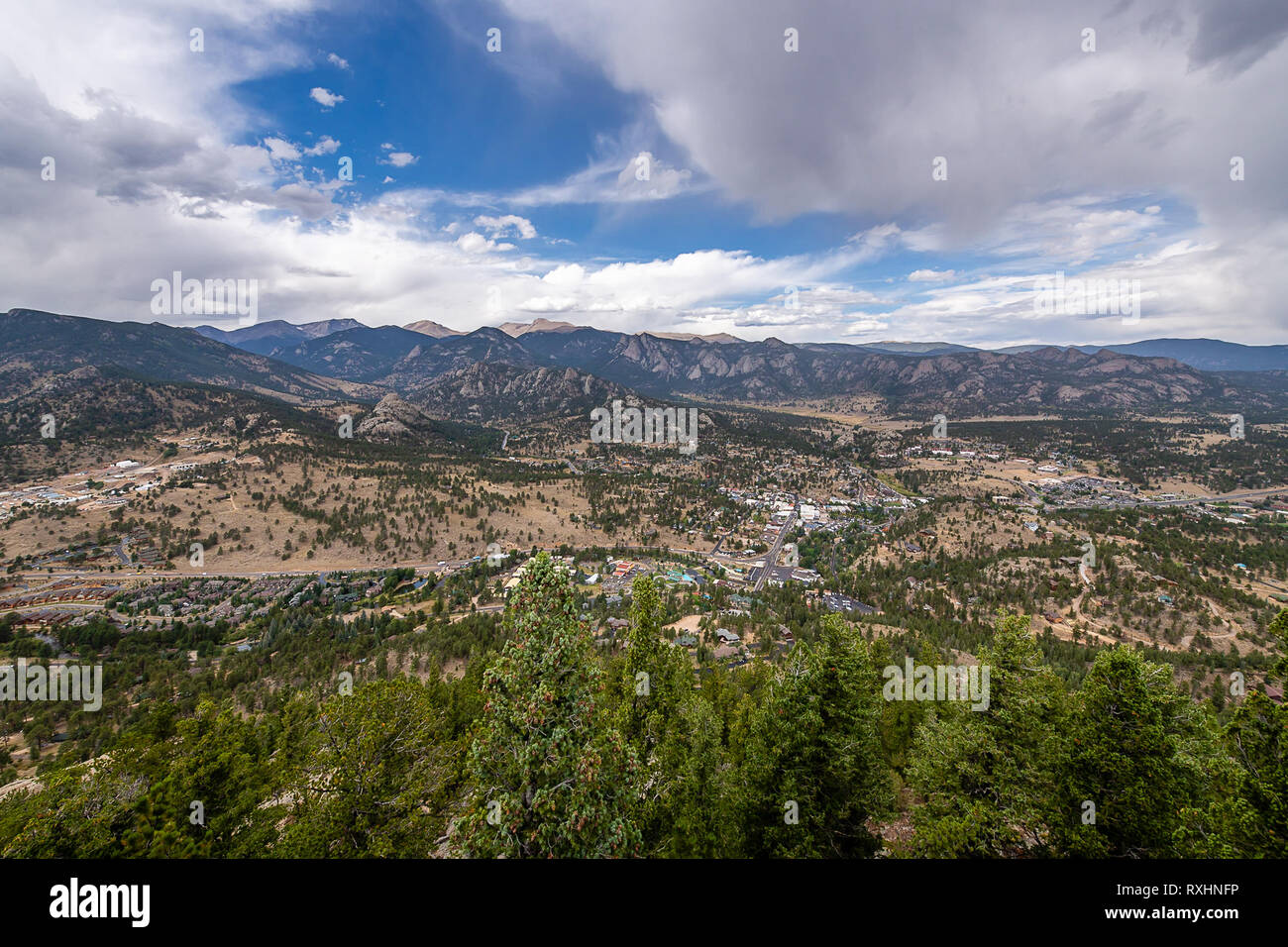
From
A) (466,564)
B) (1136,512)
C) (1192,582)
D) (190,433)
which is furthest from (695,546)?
(190,433)

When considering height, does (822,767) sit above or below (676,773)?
above

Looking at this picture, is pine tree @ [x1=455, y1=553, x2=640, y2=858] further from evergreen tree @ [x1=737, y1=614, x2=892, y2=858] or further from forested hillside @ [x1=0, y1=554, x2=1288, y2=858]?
evergreen tree @ [x1=737, y1=614, x2=892, y2=858]

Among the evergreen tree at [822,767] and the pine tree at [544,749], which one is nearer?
the pine tree at [544,749]

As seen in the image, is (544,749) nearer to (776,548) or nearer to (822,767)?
(822,767)

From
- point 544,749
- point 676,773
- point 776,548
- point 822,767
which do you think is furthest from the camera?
point 776,548

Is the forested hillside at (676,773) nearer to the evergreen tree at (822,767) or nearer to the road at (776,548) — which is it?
the evergreen tree at (822,767)

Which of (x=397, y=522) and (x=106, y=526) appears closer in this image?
(x=106, y=526)

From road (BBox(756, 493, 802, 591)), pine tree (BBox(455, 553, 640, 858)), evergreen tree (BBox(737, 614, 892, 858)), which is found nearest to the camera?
pine tree (BBox(455, 553, 640, 858))

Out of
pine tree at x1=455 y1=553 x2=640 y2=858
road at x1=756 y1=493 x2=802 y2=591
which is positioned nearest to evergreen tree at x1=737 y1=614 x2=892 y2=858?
pine tree at x1=455 y1=553 x2=640 y2=858

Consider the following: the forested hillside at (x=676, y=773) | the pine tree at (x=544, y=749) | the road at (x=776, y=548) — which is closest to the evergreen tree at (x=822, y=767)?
the forested hillside at (x=676, y=773)

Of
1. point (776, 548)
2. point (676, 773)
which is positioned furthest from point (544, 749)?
point (776, 548)
